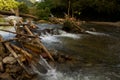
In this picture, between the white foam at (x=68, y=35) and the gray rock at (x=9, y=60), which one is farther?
the white foam at (x=68, y=35)

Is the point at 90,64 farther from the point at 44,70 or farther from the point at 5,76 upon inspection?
the point at 5,76

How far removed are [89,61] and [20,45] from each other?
5.40 metres

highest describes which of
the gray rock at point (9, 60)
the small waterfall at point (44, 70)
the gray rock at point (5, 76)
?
the gray rock at point (9, 60)

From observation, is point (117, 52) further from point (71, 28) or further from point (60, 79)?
point (71, 28)

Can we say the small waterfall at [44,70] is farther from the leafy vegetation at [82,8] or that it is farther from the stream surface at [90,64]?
the leafy vegetation at [82,8]

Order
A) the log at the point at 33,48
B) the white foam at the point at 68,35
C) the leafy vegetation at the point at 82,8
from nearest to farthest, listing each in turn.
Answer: the log at the point at 33,48, the white foam at the point at 68,35, the leafy vegetation at the point at 82,8

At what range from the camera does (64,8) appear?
66.3m

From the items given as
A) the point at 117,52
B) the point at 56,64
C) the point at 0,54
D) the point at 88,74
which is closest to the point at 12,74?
the point at 0,54

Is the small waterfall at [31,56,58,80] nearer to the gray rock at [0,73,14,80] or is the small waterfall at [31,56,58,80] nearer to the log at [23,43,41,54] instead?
the log at [23,43,41,54]

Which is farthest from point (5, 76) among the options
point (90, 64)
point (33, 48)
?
point (90, 64)

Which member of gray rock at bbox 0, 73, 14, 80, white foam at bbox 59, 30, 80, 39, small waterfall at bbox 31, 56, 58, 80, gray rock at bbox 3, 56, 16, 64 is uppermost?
gray rock at bbox 3, 56, 16, 64

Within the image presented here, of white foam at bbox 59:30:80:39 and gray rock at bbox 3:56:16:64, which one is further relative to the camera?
white foam at bbox 59:30:80:39

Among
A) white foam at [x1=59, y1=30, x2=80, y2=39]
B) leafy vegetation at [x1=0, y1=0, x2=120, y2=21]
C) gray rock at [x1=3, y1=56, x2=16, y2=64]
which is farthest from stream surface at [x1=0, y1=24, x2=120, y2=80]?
leafy vegetation at [x1=0, y1=0, x2=120, y2=21]

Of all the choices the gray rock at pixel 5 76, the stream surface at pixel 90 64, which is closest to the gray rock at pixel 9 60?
the gray rock at pixel 5 76
